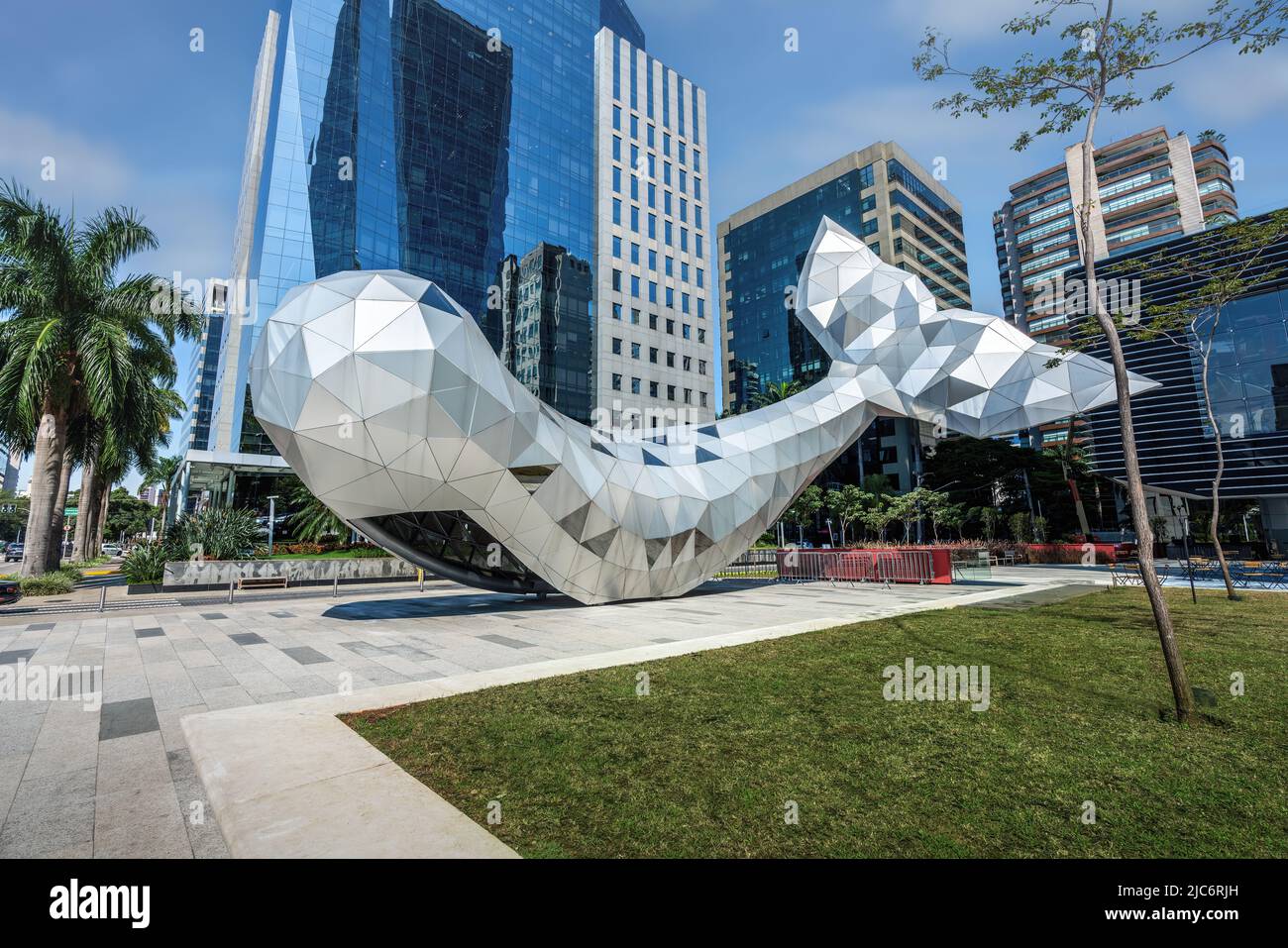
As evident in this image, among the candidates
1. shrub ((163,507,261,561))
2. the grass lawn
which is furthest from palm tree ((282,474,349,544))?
the grass lawn

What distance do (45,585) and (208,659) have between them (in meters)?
18.0

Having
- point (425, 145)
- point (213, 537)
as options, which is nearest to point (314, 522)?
point (213, 537)

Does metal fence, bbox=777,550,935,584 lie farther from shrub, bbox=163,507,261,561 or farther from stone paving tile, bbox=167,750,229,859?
shrub, bbox=163,507,261,561

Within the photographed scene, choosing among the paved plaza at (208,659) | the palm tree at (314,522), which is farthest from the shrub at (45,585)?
the palm tree at (314,522)

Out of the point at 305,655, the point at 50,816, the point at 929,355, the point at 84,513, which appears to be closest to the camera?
the point at 50,816

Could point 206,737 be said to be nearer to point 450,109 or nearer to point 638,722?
point 638,722

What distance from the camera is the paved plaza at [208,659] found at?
4520mm

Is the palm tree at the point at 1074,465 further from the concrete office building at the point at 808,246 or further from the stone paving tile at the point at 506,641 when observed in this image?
the stone paving tile at the point at 506,641

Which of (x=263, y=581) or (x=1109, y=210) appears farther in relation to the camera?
(x=1109, y=210)

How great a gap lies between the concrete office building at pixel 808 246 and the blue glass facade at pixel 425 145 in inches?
1278

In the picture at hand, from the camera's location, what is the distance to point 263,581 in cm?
2586

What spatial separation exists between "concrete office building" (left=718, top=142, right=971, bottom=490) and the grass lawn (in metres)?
62.4

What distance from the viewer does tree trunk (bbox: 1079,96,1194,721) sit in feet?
20.9

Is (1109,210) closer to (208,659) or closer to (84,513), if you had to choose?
(208,659)
